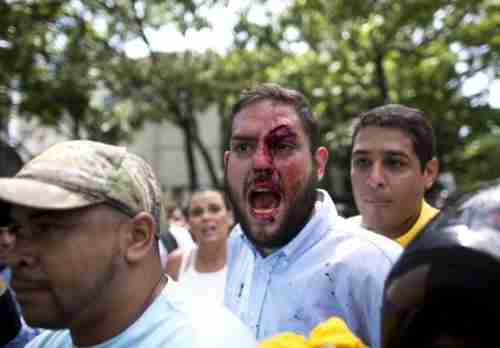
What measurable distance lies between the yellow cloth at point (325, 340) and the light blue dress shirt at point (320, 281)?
559 mm

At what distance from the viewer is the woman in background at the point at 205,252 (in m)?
5.00

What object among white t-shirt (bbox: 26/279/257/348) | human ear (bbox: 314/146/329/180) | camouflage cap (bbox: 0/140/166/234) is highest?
camouflage cap (bbox: 0/140/166/234)

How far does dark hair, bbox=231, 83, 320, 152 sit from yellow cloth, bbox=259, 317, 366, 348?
122 cm

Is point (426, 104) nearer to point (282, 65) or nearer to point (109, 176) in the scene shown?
point (282, 65)

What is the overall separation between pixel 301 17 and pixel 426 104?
4157 mm

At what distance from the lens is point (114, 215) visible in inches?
67.2

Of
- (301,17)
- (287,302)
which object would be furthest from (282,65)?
(287,302)

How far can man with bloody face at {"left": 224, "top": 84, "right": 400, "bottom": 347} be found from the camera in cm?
208

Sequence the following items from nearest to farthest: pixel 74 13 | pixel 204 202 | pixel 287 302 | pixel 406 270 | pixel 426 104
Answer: pixel 406 270 < pixel 287 302 < pixel 204 202 < pixel 74 13 < pixel 426 104

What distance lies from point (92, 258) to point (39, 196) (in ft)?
0.72

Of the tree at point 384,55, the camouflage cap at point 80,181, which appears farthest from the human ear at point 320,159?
the tree at point 384,55

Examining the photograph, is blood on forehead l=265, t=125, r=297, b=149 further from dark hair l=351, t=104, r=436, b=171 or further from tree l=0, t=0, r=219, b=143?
tree l=0, t=0, r=219, b=143

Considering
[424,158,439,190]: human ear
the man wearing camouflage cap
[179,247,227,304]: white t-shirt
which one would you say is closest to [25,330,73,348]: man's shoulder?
the man wearing camouflage cap

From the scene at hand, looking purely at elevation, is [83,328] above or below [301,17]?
below
